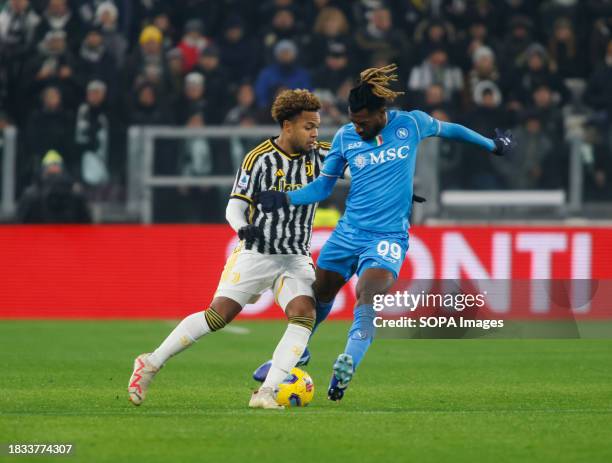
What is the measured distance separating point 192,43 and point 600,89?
5.45 metres

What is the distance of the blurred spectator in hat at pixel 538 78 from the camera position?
17.9 meters

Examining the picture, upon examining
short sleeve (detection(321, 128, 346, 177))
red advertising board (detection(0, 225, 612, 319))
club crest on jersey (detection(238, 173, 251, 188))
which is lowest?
red advertising board (detection(0, 225, 612, 319))

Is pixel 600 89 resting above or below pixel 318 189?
above

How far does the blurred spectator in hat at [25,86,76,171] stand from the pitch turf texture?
341cm

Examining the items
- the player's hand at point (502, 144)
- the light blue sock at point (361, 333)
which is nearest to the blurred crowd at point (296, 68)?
the player's hand at point (502, 144)

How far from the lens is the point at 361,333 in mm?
8258

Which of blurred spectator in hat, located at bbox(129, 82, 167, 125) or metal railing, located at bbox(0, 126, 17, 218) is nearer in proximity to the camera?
metal railing, located at bbox(0, 126, 17, 218)

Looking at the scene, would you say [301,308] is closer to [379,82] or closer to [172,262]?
[379,82]

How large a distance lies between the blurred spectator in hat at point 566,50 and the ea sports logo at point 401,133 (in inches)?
420

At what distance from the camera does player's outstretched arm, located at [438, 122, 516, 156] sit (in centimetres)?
873

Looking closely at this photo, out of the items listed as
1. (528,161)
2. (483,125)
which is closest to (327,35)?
(483,125)

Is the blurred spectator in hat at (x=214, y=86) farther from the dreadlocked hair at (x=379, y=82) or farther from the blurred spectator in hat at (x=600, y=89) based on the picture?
the dreadlocked hair at (x=379, y=82)

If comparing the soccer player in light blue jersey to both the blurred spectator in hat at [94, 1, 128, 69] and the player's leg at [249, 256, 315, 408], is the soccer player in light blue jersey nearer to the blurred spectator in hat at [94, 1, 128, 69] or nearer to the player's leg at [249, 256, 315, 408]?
the player's leg at [249, 256, 315, 408]

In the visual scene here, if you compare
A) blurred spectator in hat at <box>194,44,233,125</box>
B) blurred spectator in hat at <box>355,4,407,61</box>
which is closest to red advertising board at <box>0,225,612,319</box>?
blurred spectator in hat at <box>194,44,233,125</box>
